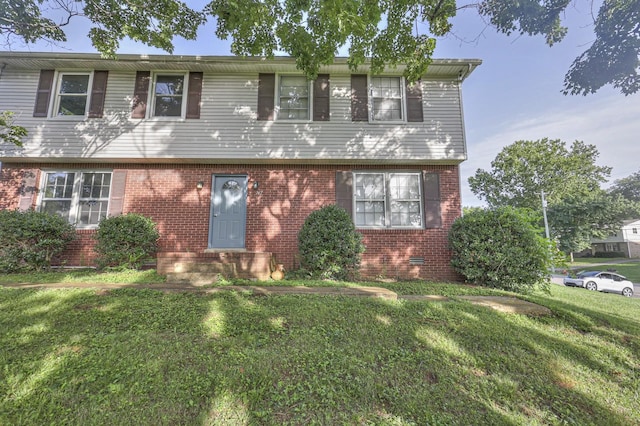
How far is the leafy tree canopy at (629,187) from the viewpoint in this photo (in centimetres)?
4519

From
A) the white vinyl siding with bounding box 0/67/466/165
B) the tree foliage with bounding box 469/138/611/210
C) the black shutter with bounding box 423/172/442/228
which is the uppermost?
the tree foliage with bounding box 469/138/611/210

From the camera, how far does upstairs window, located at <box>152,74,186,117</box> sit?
7199 mm

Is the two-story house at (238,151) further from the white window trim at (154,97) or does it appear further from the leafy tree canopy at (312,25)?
the leafy tree canopy at (312,25)

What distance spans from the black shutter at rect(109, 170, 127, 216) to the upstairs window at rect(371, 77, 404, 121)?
22.2 ft

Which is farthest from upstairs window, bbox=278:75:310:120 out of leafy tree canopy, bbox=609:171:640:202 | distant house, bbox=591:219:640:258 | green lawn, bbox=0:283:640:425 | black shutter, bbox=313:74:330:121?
leafy tree canopy, bbox=609:171:640:202

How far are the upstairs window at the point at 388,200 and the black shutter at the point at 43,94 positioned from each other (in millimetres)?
8027

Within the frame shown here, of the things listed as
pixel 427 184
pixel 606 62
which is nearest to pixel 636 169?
pixel 606 62

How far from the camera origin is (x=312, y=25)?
17.3ft

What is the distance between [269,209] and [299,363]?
4976 millimetres

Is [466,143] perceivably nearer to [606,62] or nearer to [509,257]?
[509,257]

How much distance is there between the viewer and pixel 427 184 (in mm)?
7254

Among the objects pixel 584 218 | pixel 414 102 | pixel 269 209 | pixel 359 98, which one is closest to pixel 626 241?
pixel 584 218

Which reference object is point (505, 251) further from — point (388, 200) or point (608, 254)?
point (608, 254)

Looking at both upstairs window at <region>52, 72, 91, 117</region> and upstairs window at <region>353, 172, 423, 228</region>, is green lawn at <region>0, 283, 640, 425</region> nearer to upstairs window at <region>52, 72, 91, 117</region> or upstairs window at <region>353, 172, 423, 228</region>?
upstairs window at <region>353, 172, 423, 228</region>
